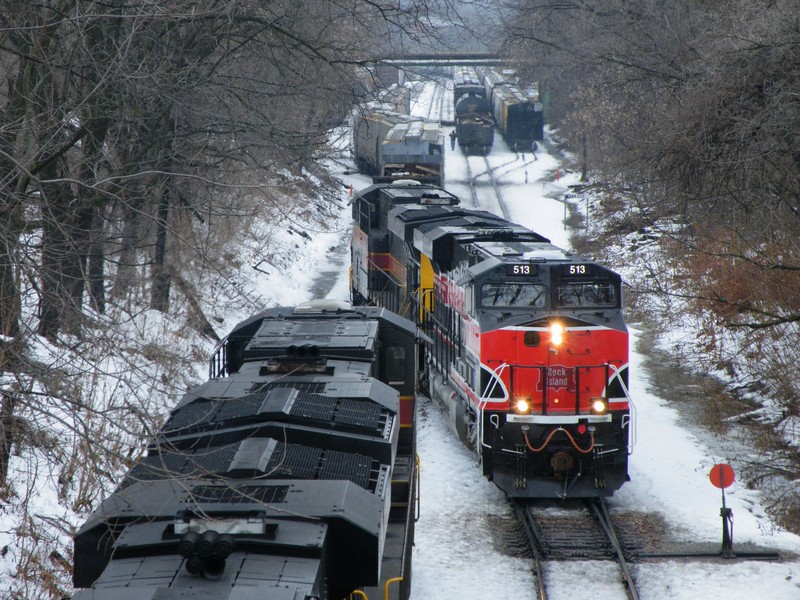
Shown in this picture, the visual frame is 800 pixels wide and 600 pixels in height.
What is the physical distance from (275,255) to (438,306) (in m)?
15.9

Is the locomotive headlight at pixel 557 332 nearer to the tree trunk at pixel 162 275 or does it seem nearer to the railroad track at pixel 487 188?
the tree trunk at pixel 162 275

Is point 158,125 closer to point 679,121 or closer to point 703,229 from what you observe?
point 679,121

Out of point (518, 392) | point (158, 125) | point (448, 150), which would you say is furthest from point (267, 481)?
point (448, 150)

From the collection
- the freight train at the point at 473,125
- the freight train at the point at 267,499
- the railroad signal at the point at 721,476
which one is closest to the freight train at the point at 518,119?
the freight train at the point at 473,125

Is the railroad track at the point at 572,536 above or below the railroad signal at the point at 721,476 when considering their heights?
below

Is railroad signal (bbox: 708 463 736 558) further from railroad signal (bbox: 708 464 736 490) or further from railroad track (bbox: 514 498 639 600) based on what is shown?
railroad track (bbox: 514 498 639 600)

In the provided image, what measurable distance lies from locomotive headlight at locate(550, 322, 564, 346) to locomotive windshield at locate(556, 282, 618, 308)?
0.30m

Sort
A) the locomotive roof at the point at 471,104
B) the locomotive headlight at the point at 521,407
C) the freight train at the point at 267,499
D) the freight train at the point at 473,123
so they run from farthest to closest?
the locomotive roof at the point at 471,104
the freight train at the point at 473,123
the locomotive headlight at the point at 521,407
the freight train at the point at 267,499

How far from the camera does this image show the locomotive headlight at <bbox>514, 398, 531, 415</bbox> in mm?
14312

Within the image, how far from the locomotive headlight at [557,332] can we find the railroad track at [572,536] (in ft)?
8.64

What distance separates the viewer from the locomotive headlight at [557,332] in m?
14.2

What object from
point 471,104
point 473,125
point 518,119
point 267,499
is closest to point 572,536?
point 267,499

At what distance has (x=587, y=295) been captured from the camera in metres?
14.3

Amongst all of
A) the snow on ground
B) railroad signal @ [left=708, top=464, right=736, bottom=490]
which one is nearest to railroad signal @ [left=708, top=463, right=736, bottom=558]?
railroad signal @ [left=708, top=464, right=736, bottom=490]
